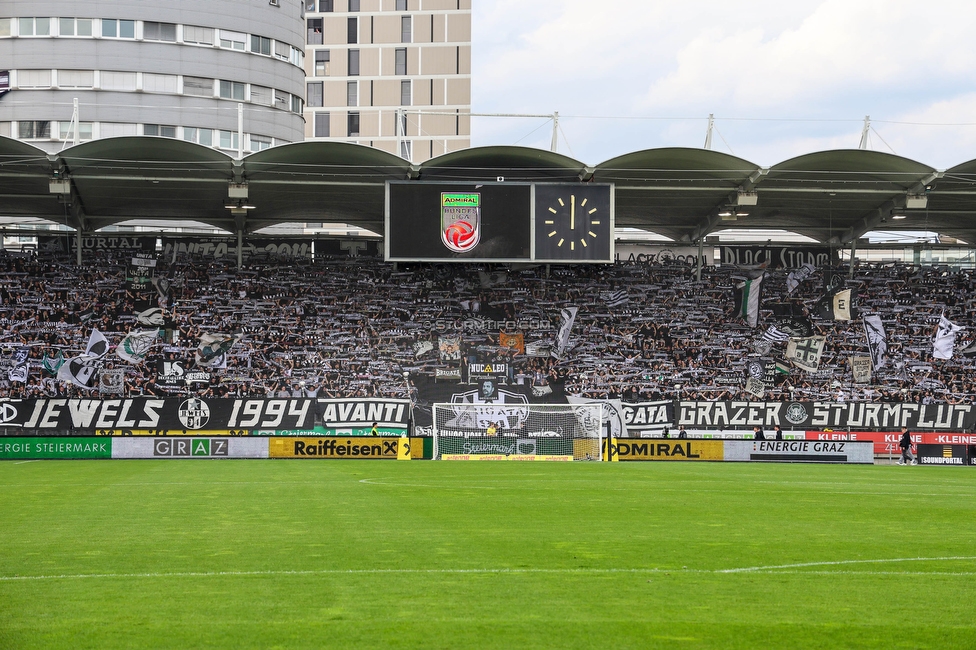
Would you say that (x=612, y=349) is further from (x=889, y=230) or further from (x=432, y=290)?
(x=889, y=230)

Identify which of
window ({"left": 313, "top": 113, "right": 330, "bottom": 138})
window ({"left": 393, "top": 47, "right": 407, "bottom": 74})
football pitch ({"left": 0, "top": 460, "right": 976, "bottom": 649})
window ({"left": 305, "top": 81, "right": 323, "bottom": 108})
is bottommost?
football pitch ({"left": 0, "top": 460, "right": 976, "bottom": 649})

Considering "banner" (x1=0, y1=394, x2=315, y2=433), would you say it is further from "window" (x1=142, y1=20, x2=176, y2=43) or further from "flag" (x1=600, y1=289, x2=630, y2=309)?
"window" (x1=142, y1=20, x2=176, y2=43)

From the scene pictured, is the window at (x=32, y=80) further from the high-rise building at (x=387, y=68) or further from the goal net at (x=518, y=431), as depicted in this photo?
the goal net at (x=518, y=431)

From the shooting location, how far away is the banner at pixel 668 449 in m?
37.0

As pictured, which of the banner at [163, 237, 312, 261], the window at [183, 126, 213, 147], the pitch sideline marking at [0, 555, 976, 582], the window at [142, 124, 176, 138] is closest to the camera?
the pitch sideline marking at [0, 555, 976, 582]

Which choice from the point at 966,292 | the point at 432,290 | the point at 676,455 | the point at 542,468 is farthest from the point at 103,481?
the point at 966,292

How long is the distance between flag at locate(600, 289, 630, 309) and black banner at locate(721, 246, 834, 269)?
5674 millimetres

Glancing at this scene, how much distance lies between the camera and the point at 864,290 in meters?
47.1

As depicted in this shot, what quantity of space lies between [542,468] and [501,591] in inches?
804

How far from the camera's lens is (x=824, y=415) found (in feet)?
137

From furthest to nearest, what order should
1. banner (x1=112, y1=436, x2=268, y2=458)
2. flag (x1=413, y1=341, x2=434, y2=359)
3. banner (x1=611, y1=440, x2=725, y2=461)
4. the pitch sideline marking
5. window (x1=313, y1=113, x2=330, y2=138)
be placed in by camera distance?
window (x1=313, y1=113, x2=330, y2=138) → flag (x1=413, y1=341, x2=434, y2=359) → banner (x1=611, y1=440, x2=725, y2=461) → banner (x1=112, y1=436, x2=268, y2=458) → the pitch sideline marking

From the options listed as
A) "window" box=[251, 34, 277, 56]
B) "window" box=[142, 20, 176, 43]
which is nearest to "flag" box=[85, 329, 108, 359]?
"window" box=[142, 20, 176, 43]

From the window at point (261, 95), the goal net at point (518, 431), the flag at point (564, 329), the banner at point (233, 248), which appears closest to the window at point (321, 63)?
the window at point (261, 95)

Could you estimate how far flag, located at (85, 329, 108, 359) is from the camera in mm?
41875
